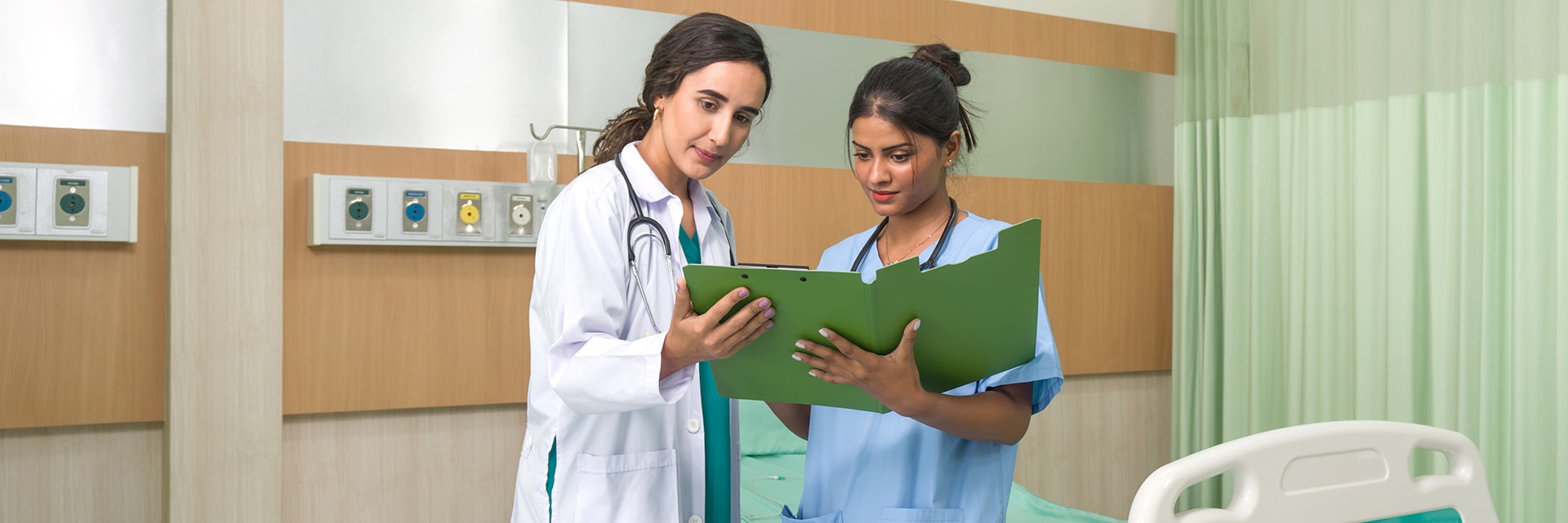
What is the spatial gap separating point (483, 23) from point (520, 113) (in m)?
0.24

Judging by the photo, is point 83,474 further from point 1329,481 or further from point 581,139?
point 1329,481

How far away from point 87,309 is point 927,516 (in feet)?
6.37

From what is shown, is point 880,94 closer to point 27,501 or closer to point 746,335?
point 746,335

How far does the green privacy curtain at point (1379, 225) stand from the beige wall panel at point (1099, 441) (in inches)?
5.7

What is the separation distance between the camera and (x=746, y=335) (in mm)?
1098

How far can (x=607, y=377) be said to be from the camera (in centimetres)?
116

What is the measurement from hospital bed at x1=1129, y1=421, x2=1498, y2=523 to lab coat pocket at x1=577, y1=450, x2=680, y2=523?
62cm

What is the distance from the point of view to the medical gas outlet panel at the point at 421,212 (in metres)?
2.27

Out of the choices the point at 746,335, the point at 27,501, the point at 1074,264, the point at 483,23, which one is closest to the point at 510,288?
the point at 483,23

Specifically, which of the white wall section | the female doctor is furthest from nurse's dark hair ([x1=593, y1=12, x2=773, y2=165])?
the white wall section

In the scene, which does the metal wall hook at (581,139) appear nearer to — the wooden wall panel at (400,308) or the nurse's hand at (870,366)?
the wooden wall panel at (400,308)

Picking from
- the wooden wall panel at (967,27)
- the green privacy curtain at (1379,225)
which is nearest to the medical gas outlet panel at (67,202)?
the wooden wall panel at (967,27)

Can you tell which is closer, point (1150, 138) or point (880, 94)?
point (880, 94)

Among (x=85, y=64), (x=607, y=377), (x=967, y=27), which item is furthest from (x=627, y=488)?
(x=967, y=27)
